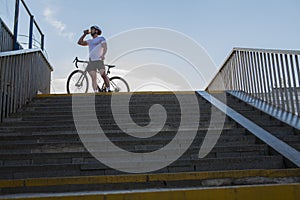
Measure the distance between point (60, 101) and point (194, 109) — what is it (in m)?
2.47

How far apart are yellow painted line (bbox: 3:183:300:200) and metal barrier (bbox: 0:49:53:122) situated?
284 centimetres

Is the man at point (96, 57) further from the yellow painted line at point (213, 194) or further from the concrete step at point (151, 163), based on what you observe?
the yellow painted line at point (213, 194)

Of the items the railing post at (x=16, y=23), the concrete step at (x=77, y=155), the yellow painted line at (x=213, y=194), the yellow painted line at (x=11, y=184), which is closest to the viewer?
the yellow painted line at (x=213, y=194)

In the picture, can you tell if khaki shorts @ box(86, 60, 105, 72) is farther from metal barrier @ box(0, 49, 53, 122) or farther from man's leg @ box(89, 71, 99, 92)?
metal barrier @ box(0, 49, 53, 122)

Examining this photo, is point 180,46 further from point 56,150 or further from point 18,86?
point 56,150

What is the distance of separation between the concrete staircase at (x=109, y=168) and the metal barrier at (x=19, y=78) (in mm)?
220

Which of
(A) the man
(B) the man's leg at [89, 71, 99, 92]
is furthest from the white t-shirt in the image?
(B) the man's leg at [89, 71, 99, 92]

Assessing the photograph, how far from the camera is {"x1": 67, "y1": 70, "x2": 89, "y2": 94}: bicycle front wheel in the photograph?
8.28m

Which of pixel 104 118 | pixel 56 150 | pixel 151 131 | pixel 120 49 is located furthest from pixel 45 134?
pixel 120 49

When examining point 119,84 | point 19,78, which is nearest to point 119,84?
point 119,84

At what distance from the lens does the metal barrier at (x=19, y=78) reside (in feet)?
15.2

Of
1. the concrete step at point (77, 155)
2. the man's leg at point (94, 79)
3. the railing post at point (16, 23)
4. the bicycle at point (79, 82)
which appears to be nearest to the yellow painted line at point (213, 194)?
the concrete step at point (77, 155)

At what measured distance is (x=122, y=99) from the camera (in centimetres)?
589

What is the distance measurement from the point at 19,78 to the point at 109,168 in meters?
3.00
